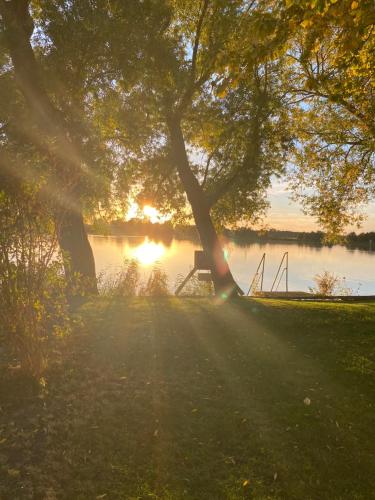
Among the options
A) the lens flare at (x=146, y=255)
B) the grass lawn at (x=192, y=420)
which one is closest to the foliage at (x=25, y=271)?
the grass lawn at (x=192, y=420)

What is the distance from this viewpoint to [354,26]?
5.54 metres

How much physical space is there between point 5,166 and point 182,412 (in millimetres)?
3752

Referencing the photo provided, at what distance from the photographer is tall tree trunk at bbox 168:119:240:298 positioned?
1462cm

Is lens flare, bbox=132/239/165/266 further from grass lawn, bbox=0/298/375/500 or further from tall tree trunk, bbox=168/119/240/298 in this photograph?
grass lawn, bbox=0/298/375/500

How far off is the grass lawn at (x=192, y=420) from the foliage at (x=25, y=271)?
56 centimetres

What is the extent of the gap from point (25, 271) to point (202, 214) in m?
10.6

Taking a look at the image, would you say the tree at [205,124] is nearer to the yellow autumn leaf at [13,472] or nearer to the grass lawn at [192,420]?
the grass lawn at [192,420]

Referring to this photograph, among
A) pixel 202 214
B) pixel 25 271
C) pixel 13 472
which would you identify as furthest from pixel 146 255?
pixel 13 472

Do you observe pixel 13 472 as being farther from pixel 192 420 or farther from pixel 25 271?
pixel 25 271

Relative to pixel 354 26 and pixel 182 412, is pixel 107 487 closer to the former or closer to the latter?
pixel 182 412

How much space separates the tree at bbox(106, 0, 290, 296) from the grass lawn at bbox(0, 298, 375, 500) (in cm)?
839

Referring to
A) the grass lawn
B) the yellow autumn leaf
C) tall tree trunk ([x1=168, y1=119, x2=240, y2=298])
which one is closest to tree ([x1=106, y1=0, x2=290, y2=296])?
tall tree trunk ([x1=168, y1=119, x2=240, y2=298])

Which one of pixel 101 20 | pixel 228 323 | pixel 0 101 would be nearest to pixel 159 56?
pixel 101 20

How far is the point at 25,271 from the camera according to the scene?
4816 mm
